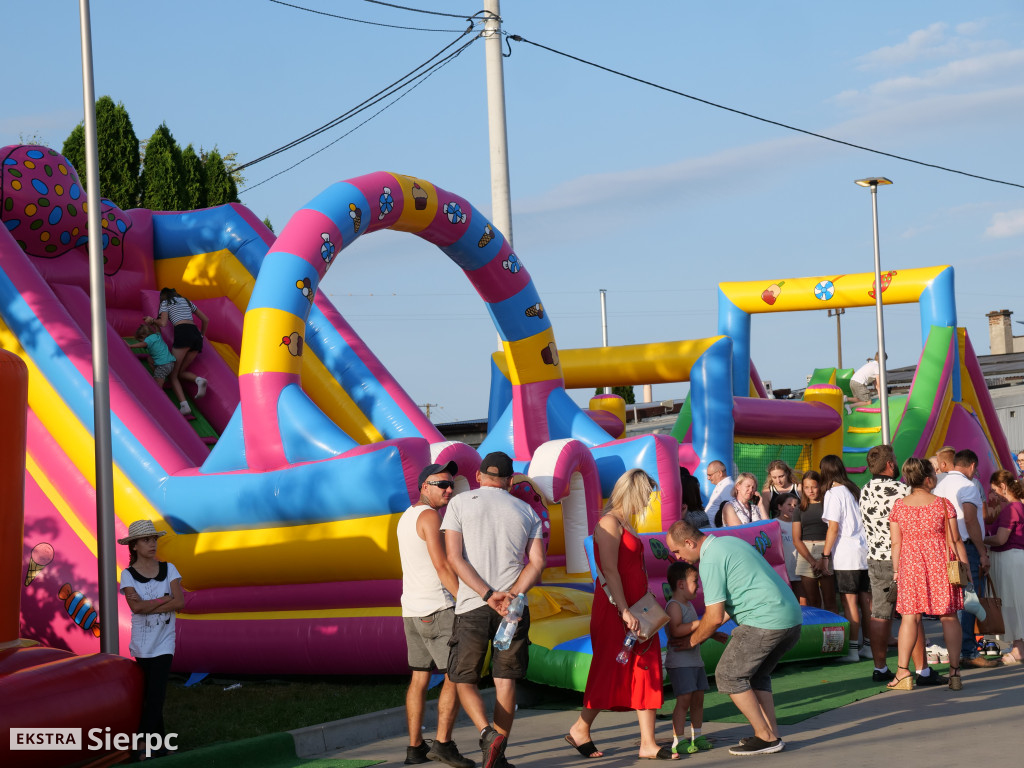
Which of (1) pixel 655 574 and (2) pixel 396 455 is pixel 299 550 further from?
(1) pixel 655 574

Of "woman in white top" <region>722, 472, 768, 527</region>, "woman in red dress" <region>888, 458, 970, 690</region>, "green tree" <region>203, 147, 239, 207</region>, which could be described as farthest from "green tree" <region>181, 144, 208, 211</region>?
"woman in red dress" <region>888, 458, 970, 690</region>

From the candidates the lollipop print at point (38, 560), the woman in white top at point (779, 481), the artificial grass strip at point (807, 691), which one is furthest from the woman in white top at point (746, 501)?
the lollipop print at point (38, 560)

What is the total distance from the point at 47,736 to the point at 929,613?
5.12 metres

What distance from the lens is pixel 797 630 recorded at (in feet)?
20.2

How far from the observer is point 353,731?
6.80 m

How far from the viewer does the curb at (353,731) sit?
21.3ft

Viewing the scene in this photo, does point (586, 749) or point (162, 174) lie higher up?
point (162, 174)

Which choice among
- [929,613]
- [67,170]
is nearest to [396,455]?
[929,613]

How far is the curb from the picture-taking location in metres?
6.49

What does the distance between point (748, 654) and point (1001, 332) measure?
46.3 m

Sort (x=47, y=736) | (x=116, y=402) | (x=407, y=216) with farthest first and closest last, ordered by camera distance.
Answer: (x=407, y=216) → (x=116, y=402) → (x=47, y=736)

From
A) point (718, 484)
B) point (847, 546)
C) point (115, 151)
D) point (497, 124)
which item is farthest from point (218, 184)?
point (847, 546)

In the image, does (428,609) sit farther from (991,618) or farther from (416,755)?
(991,618)

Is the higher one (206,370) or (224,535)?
(206,370)
